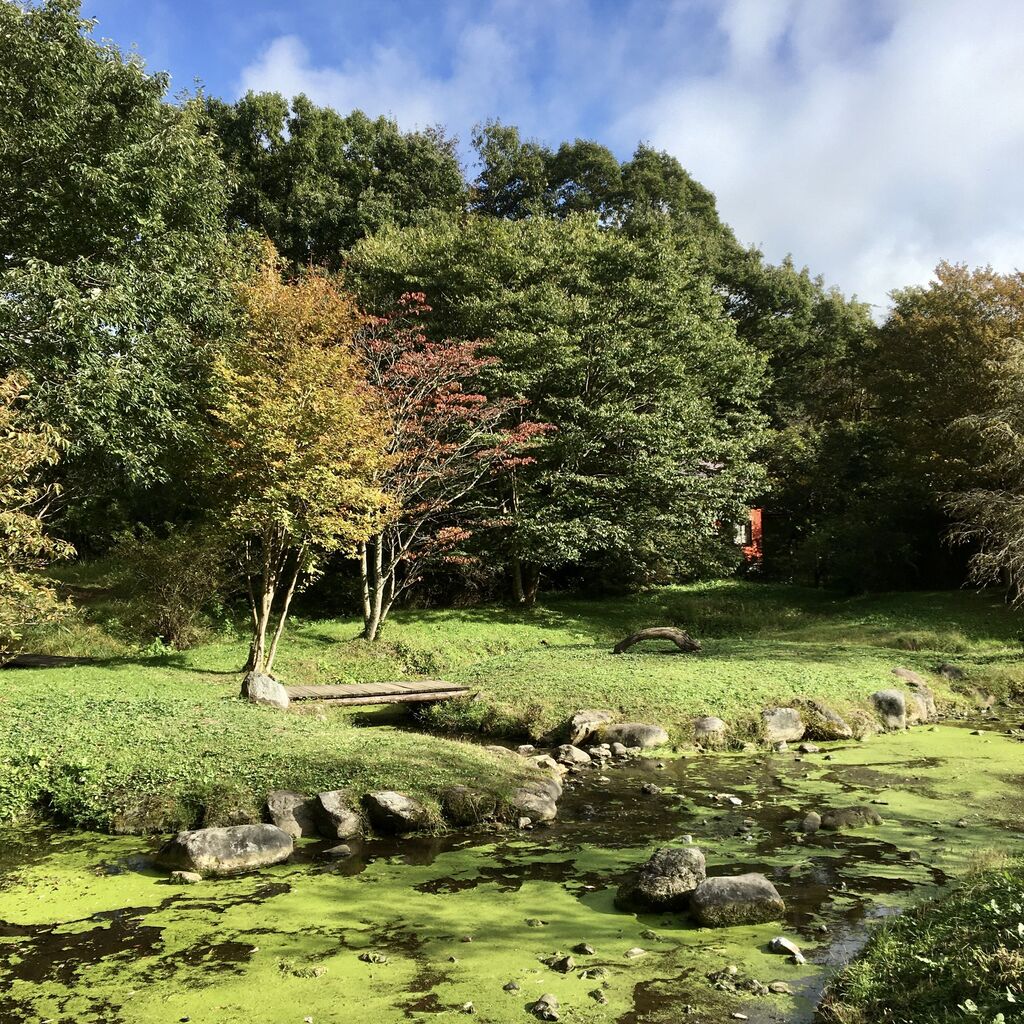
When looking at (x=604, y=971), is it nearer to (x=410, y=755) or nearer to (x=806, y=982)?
(x=806, y=982)

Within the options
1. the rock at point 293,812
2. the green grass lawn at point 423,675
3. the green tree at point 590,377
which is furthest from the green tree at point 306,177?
the rock at point 293,812

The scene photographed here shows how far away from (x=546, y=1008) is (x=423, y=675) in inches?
463

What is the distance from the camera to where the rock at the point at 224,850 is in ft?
21.2

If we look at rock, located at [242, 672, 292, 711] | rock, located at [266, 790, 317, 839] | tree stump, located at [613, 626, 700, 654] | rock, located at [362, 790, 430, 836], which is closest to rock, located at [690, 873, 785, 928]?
rock, located at [362, 790, 430, 836]

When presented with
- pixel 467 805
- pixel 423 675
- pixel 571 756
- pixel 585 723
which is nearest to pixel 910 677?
pixel 585 723

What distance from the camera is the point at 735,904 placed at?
5.47m

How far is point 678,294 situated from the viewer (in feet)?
76.0

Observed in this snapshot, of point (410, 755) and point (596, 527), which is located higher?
point (596, 527)

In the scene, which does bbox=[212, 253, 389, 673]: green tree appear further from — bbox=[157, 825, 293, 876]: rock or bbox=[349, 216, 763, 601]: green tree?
bbox=[349, 216, 763, 601]: green tree

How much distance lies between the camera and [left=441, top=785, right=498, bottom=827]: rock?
Answer: 7.75 meters

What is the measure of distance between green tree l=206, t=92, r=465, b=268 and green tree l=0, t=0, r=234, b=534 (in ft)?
32.3

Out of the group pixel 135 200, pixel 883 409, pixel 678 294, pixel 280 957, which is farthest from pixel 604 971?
pixel 883 409

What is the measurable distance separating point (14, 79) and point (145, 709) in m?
11.2

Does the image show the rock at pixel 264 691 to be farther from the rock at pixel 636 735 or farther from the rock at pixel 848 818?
the rock at pixel 848 818
